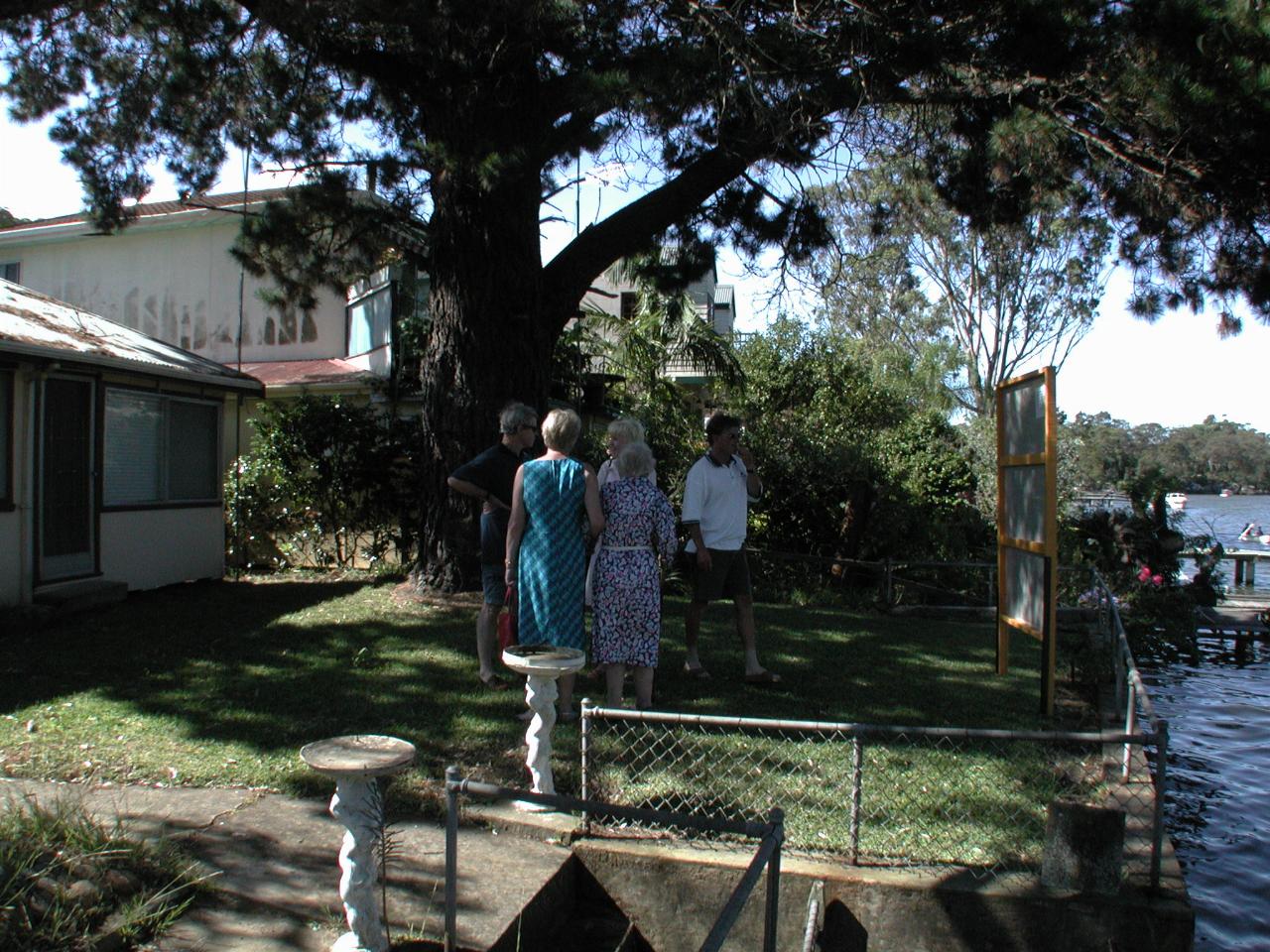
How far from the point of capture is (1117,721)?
666 centimetres

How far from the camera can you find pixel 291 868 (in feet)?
13.7

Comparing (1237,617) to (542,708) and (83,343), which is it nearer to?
(542,708)

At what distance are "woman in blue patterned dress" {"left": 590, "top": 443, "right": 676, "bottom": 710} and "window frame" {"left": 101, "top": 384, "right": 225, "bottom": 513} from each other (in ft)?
23.2

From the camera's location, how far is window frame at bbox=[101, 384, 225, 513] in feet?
35.4

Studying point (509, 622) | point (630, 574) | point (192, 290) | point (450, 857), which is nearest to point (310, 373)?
point (192, 290)

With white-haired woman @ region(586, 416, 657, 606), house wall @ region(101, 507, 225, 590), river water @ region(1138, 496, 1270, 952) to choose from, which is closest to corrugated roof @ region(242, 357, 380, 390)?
house wall @ region(101, 507, 225, 590)

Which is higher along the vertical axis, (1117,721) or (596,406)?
(596,406)

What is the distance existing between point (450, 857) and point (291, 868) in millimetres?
1189

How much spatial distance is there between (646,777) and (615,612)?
954mm

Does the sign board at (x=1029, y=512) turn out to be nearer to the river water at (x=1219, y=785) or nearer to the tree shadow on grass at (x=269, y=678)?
the river water at (x=1219, y=785)

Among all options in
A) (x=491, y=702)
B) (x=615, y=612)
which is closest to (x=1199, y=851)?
(x=615, y=612)

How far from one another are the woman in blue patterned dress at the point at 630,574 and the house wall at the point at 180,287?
41.2ft

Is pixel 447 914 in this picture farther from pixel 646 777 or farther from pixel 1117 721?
pixel 1117 721

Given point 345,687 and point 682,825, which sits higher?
point 682,825
